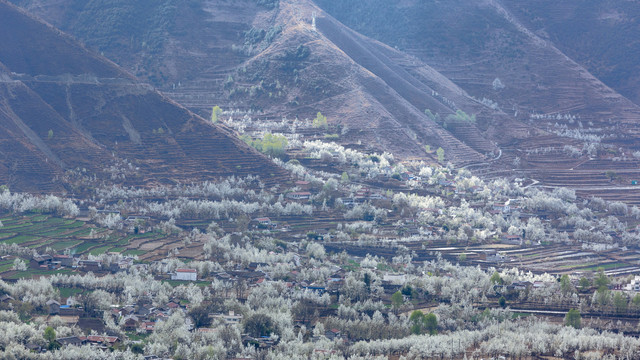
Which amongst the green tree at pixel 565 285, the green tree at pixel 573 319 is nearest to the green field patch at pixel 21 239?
the green tree at pixel 565 285

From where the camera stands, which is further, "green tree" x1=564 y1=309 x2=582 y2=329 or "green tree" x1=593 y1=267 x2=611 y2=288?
"green tree" x1=593 y1=267 x2=611 y2=288

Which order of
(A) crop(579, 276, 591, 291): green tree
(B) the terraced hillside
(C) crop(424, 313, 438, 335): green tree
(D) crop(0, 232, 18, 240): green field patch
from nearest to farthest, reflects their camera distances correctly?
(C) crop(424, 313, 438, 335): green tree
(A) crop(579, 276, 591, 291): green tree
(D) crop(0, 232, 18, 240): green field patch
(B) the terraced hillside

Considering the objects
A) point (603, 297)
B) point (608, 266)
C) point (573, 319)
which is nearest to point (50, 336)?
point (573, 319)

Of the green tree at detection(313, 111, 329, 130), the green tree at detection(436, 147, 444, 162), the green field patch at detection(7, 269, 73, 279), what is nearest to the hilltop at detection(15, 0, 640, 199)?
the green tree at detection(436, 147, 444, 162)

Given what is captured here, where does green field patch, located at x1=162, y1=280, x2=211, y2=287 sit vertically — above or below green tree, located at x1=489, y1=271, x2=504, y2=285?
below

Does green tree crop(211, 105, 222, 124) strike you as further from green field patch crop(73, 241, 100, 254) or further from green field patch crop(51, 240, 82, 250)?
green field patch crop(51, 240, 82, 250)

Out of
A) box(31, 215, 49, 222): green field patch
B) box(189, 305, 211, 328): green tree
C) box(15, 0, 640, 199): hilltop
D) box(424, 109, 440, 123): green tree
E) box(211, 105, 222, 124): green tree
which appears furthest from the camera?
box(424, 109, 440, 123): green tree
